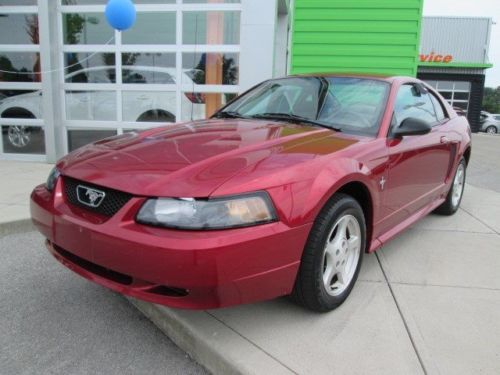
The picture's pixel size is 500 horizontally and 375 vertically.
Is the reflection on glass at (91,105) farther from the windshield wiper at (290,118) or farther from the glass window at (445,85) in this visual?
the glass window at (445,85)

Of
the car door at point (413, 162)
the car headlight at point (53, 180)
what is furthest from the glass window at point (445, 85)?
the car headlight at point (53, 180)

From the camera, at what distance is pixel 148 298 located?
213 cm

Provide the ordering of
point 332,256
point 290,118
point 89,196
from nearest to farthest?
point 89,196
point 332,256
point 290,118

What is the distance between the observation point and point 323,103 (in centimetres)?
344

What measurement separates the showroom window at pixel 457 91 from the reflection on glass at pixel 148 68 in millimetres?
24766

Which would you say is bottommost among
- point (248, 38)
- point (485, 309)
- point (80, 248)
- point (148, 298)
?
point (485, 309)

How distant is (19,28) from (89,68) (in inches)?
51.4

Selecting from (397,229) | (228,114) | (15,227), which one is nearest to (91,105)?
(15,227)

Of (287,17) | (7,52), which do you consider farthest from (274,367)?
(287,17)

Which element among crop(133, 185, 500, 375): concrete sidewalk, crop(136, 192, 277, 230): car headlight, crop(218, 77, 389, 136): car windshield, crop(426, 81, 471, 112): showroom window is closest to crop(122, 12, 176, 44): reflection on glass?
crop(218, 77, 389, 136): car windshield

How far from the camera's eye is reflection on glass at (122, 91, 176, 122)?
24.2 feet

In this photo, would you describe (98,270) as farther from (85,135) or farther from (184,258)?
(85,135)

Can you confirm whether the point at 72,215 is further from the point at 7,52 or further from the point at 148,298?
the point at 7,52

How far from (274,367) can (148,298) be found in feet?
2.18
